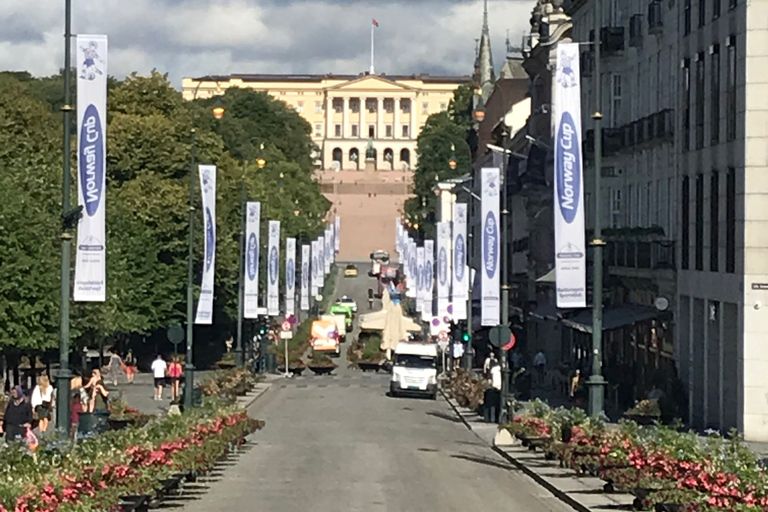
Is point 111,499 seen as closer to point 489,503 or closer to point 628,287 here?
point 489,503

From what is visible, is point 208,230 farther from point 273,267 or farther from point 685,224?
point 273,267

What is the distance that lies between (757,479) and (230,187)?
6832 cm

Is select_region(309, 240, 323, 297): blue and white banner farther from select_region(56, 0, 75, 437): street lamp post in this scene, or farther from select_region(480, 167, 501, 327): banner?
select_region(56, 0, 75, 437): street lamp post

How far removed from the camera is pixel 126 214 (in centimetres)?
7556

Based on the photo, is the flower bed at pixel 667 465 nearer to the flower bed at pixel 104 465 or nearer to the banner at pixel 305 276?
the flower bed at pixel 104 465

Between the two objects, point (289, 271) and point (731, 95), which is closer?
point (731, 95)

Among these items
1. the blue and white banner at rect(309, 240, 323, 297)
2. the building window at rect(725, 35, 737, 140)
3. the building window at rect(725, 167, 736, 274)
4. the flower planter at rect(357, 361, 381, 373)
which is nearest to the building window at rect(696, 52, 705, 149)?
the building window at rect(725, 35, 737, 140)

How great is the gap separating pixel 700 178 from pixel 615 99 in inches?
561

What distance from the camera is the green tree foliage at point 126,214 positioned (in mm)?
50250

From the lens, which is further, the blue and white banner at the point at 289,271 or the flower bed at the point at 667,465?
the blue and white banner at the point at 289,271

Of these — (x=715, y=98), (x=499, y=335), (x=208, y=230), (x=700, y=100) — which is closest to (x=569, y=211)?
(x=715, y=98)

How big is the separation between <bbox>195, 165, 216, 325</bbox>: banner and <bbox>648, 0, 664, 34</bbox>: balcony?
1256 centimetres

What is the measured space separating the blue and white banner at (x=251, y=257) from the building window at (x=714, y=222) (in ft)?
69.9

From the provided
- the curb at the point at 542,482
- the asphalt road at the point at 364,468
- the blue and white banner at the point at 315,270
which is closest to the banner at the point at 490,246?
the asphalt road at the point at 364,468
